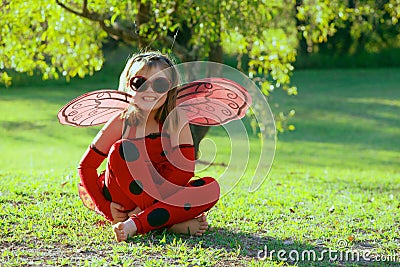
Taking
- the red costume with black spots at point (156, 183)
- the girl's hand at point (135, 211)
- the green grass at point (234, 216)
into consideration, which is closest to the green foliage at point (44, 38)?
the green grass at point (234, 216)

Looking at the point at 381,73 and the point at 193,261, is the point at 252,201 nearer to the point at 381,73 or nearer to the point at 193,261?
the point at 193,261

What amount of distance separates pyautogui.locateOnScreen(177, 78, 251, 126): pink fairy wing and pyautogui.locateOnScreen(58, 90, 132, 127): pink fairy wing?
13.9 inches

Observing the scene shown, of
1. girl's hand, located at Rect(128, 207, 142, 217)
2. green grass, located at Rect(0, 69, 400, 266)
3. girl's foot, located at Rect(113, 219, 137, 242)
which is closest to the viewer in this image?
green grass, located at Rect(0, 69, 400, 266)

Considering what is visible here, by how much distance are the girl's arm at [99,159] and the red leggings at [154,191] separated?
0.13 metres

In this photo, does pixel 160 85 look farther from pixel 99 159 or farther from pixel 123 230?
pixel 123 230

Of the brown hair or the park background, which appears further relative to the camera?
the brown hair

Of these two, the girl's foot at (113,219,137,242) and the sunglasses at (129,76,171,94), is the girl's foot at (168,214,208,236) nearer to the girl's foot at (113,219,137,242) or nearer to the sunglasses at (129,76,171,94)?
the girl's foot at (113,219,137,242)

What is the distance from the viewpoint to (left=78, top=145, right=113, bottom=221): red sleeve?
11.9ft

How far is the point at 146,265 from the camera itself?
9.82 ft

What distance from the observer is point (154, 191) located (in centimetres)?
348

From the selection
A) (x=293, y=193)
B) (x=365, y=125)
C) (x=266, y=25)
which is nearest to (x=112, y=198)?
(x=293, y=193)

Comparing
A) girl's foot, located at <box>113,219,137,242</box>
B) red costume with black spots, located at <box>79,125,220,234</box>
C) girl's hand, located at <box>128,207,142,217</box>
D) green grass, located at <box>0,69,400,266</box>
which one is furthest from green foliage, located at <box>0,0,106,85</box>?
girl's foot, located at <box>113,219,137,242</box>

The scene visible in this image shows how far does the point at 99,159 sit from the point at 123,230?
48 cm

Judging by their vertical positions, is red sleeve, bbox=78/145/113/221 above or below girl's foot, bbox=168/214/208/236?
above
